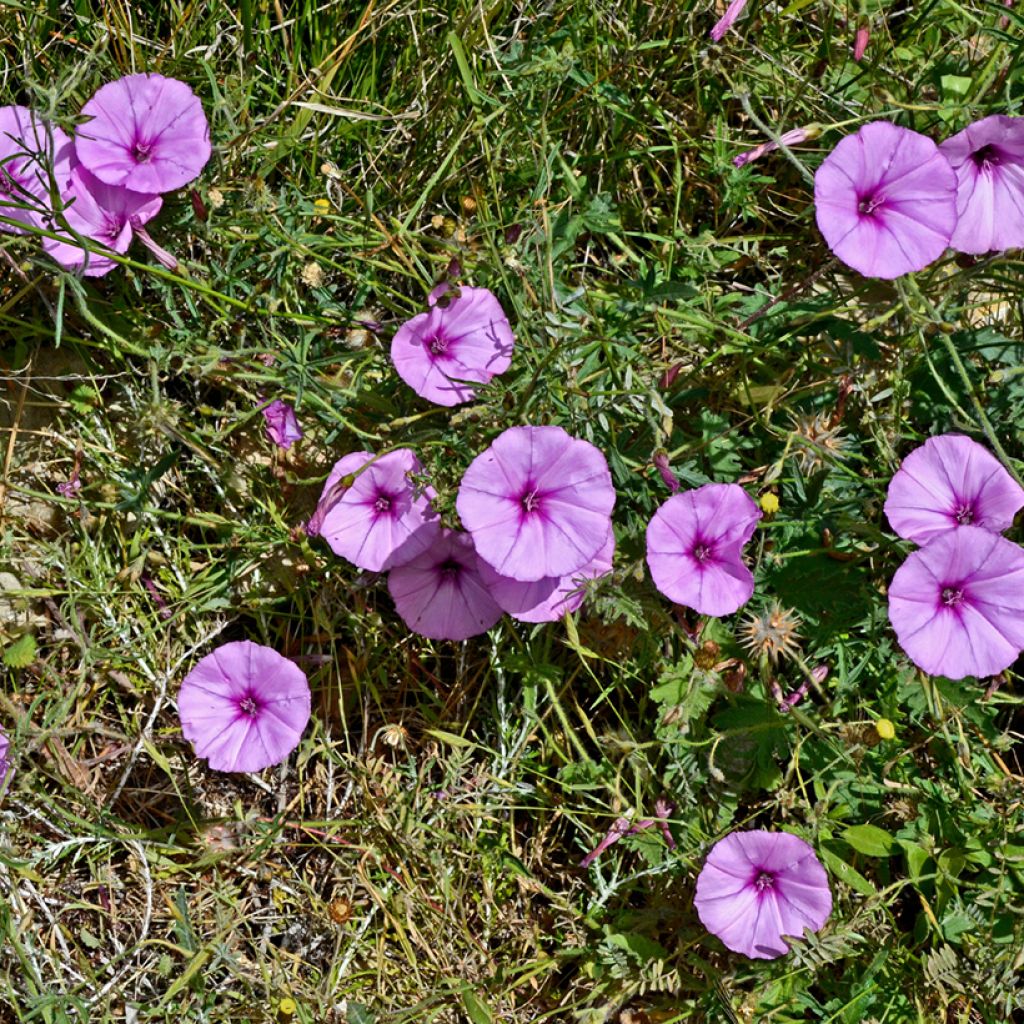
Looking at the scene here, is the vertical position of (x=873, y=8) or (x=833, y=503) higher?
(x=873, y=8)

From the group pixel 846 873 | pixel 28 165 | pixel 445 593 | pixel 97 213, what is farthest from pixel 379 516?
pixel 846 873

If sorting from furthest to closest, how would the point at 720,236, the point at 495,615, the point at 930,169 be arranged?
1. the point at 720,236
2. the point at 495,615
3. the point at 930,169

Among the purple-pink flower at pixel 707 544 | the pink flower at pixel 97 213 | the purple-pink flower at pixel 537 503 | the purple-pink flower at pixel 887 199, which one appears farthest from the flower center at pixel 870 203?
the pink flower at pixel 97 213

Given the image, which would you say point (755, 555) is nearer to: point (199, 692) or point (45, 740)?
point (199, 692)

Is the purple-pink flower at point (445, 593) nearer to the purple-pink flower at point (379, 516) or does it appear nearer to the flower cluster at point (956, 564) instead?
the purple-pink flower at point (379, 516)

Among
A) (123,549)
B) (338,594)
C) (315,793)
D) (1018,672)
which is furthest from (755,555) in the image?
(123,549)

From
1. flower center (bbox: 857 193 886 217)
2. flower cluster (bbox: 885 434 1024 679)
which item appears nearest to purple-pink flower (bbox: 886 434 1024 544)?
flower cluster (bbox: 885 434 1024 679)
